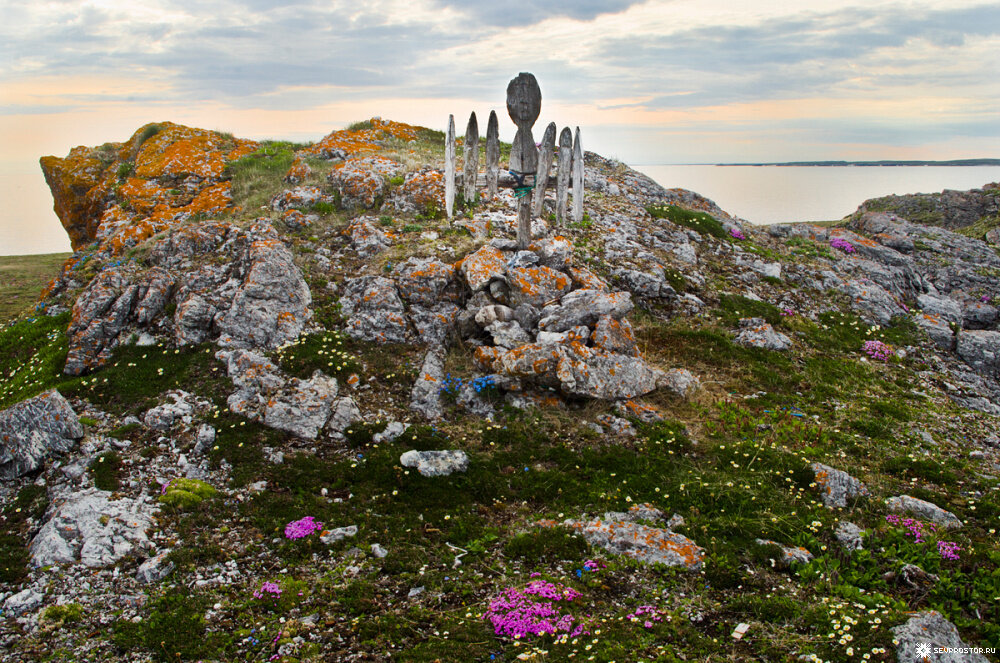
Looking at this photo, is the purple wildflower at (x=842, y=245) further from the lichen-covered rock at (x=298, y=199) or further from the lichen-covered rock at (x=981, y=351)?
the lichen-covered rock at (x=298, y=199)

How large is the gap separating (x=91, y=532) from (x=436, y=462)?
17.1 ft

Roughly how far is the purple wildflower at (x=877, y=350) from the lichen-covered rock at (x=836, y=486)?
7357 millimetres

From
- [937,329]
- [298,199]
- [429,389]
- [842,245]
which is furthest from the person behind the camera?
[842,245]

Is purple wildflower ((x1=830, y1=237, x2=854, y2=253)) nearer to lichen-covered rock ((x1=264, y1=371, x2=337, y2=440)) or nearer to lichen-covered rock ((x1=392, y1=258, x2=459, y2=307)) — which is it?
lichen-covered rock ((x1=392, y1=258, x2=459, y2=307))

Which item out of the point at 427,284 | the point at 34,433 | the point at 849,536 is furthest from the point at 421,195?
the point at 849,536

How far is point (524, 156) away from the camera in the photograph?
12.0m

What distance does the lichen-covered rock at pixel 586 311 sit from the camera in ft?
40.9

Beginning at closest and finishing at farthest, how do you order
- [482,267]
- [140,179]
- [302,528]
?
1. [302,528]
2. [482,267]
3. [140,179]

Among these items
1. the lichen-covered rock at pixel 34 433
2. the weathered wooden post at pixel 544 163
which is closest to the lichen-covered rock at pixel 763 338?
the weathered wooden post at pixel 544 163

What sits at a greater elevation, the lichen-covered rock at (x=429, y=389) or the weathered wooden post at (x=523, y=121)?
the weathered wooden post at (x=523, y=121)

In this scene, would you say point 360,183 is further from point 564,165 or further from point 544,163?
point 564,165

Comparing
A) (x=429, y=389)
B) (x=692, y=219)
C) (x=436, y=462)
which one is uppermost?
(x=692, y=219)

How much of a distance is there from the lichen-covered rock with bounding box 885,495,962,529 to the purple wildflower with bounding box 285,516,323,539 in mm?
9118

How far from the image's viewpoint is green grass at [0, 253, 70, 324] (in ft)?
68.5
